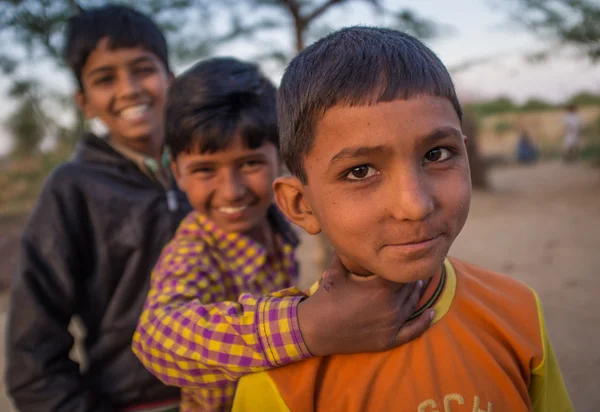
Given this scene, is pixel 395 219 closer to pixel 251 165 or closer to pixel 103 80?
pixel 251 165

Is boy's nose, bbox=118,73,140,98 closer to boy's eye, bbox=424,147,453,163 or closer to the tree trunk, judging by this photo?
boy's eye, bbox=424,147,453,163

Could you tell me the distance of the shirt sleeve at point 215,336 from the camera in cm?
107

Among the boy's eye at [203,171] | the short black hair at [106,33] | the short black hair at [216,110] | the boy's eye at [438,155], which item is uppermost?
the short black hair at [106,33]

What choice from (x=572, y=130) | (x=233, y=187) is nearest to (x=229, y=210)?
(x=233, y=187)

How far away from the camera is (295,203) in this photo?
119cm

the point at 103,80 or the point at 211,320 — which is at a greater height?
the point at 103,80

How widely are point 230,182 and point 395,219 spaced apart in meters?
0.68

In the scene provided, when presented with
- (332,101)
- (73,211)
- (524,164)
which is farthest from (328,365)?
(524,164)

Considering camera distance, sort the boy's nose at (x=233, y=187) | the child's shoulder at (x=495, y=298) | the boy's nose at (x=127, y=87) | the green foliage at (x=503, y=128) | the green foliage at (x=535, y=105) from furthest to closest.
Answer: the green foliage at (x=535, y=105) → the green foliage at (x=503, y=128) → the boy's nose at (x=127, y=87) → the boy's nose at (x=233, y=187) → the child's shoulder at (x=495, y=298)

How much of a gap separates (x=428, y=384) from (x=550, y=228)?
7.53m

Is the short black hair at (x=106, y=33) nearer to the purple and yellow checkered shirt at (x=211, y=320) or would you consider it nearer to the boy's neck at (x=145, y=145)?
the boy's neck at (x=145, y=145)

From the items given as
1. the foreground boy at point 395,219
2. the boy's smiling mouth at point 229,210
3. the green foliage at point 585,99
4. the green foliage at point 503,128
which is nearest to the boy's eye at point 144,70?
the boy's smiling mouth at point 229,210

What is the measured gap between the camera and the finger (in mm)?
1061

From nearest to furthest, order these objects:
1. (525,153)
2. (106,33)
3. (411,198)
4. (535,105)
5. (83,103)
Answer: (411,198) < (106,33) < (83,103) < (525,153) < (535,105)
